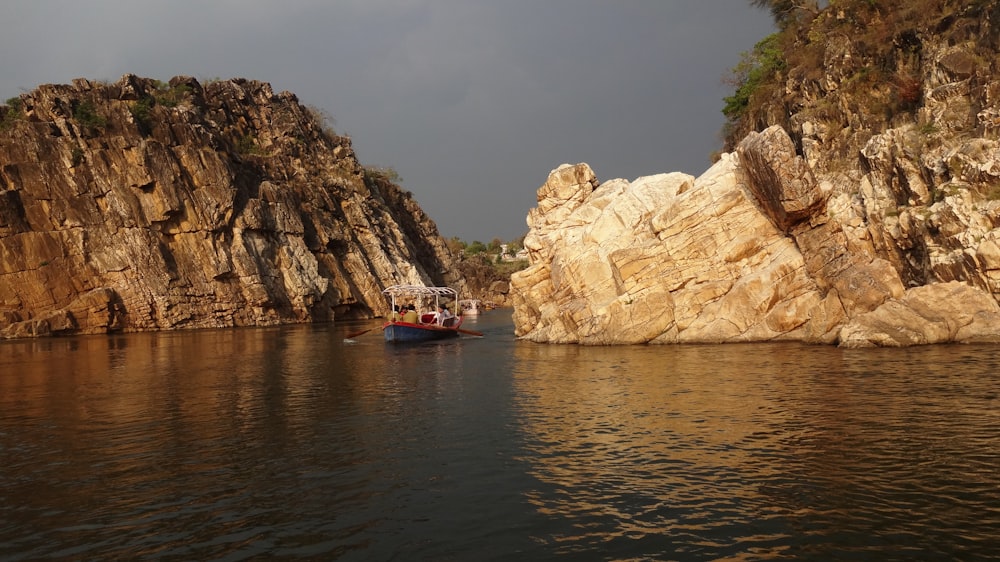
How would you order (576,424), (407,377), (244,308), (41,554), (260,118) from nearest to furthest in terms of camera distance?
(41,554)
(576,424)
(407,377)
(244,308)
(260,118)

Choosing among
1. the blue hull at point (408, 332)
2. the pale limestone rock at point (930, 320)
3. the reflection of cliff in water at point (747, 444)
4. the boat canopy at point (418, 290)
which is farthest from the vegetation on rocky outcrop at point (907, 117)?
the boat canopy at point (418, 290)

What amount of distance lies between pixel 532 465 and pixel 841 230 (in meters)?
27.0

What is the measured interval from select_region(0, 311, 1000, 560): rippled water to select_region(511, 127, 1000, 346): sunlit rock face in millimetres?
3774

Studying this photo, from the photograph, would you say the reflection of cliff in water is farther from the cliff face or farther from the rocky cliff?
the cliff face

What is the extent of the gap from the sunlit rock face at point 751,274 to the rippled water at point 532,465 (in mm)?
3774

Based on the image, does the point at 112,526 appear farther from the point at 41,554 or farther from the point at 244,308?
the point at 244,308

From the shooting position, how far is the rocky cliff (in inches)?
1152

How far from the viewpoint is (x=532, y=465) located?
13.7 metres

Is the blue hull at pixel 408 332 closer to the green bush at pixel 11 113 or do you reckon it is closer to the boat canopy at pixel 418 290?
the boat canopy at pixel 418 290

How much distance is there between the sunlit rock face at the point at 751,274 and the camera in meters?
28.5

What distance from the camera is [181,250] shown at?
241ft

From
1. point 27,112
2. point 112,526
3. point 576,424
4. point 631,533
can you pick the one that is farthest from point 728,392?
point 27,112

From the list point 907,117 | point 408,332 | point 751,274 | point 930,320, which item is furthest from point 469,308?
point 930,320

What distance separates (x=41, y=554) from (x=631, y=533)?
8.49 meters
